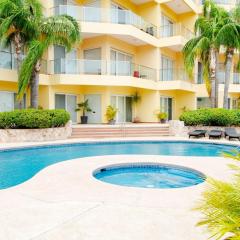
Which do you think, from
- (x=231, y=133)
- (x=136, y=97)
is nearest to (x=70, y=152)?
(x=231, y=133)

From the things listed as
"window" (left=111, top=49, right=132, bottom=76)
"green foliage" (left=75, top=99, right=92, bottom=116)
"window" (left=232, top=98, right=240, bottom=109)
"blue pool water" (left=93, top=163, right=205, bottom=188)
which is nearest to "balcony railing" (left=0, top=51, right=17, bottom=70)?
"green foliage" (left=75, top=99, right=92, bottom=116)

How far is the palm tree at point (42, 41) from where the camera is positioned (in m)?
16.6

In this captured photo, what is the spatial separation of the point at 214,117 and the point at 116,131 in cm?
715

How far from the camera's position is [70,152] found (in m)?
14.8

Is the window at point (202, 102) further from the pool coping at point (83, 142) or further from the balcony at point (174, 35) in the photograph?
the pool coping at point (83, 142)

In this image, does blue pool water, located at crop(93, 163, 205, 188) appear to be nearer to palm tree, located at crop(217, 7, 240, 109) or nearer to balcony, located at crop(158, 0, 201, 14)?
palm tree, located at crop(217, 7, 240, 109)

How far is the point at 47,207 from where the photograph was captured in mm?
5699

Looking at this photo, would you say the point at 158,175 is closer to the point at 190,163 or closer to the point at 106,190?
the point at 190,163

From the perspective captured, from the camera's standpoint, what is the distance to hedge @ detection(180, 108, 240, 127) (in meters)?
20.0

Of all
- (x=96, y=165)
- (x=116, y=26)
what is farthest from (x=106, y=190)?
(x=116, y=26)

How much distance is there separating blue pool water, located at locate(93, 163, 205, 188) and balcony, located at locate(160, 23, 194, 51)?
17.8 meters

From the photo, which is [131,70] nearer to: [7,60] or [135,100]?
[135,100]

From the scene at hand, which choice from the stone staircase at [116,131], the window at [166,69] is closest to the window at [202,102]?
the window at [166,69]

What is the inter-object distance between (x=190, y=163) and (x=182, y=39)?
58.7 ft
